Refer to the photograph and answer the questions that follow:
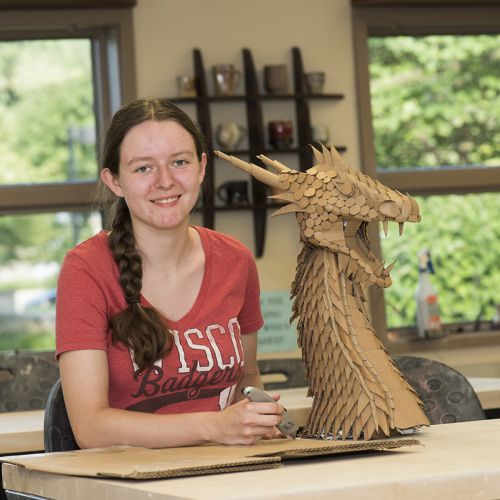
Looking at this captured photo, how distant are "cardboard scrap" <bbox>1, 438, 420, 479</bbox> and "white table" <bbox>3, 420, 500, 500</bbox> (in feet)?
0.04

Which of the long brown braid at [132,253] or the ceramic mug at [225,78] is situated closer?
the long brown braid at [132,253]

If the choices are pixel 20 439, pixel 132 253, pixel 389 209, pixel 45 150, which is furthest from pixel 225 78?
pixel 389 209

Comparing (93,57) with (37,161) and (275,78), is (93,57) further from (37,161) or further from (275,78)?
(275,78)

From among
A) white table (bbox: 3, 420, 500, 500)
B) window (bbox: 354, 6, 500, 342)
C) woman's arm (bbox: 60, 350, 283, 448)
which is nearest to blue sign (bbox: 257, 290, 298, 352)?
window (bbox: 354, 6, 500, 342)

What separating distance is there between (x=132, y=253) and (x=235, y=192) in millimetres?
2661

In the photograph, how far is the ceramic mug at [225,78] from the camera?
454 cm

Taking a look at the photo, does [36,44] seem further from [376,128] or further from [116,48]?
[376,128]

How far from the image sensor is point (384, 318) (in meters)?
4.80

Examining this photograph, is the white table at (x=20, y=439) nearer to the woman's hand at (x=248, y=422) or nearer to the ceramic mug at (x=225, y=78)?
the woman's hand at (x=248, y=422)

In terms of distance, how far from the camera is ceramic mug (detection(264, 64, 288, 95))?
15.2 feet

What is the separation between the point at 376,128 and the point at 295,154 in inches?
18.2

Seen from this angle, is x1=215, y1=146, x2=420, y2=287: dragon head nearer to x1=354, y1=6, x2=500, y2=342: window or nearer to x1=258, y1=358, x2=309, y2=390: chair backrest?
x1=258, y1=358, x2=309, y2=390: chair backrest

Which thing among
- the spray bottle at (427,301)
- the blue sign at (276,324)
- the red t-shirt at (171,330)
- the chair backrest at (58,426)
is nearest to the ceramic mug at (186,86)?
the blue sign at (276,324)

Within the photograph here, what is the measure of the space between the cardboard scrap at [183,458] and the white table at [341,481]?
0.01 meters
